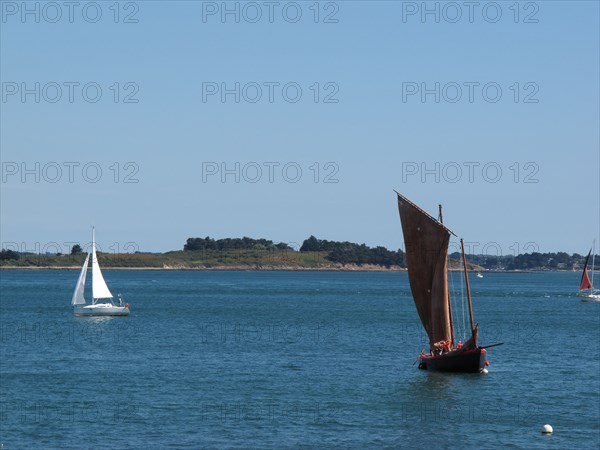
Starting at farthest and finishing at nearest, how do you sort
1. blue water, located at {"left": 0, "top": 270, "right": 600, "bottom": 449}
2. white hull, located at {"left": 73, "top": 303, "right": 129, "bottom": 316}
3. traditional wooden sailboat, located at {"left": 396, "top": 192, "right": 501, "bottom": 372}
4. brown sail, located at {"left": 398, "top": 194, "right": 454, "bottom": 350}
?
white hull, located at {"left": 73, "top": 303, "right": 129, "bottom": 316} < brown sail, located at {"left": 398, "top": 194, "right": 454, "bottom": 350} < traditional wooden sailboat, located at {"left": 396, "top": 192, "right": 501, "bottom": 372} < blue water, located at {"left": 0, "top": 270, "right": 600, "bottom": 449}

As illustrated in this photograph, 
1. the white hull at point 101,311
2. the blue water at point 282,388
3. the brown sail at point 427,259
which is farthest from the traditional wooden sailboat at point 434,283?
the white hull at point 101,311

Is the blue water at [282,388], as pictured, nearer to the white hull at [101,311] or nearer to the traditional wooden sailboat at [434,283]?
the traditional wooden sailboat at [434,283]

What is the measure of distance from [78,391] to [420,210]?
77.0ft

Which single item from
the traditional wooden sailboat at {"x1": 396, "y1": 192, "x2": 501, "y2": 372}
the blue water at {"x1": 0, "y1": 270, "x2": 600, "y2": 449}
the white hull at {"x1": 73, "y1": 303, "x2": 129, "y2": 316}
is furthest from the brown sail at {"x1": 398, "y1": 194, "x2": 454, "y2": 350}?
the white hull at {"x1": 73, "y1": 303, "x2": 129, "y2": 316}

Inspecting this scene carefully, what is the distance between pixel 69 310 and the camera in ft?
470

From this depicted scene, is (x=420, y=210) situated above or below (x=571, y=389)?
above

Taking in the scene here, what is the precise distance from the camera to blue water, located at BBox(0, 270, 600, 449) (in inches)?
1933

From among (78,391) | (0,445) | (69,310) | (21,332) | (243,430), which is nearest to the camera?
(0,445)

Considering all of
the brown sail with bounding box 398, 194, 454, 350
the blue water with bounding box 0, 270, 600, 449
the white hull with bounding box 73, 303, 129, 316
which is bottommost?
the blue water with bounding box 0, 270, 600, 449

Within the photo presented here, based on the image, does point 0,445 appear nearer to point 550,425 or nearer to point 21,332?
point 550,425

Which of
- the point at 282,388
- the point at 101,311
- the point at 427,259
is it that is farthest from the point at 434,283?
the point at 101,311

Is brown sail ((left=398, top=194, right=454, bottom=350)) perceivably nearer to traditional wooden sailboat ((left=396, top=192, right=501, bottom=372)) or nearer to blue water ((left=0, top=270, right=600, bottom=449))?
traditional wooden sailboat ((left=396, top=192, right=501, bottom=372))

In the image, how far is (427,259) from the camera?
232 ft

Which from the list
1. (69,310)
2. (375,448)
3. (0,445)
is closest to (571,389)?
(375,448)
